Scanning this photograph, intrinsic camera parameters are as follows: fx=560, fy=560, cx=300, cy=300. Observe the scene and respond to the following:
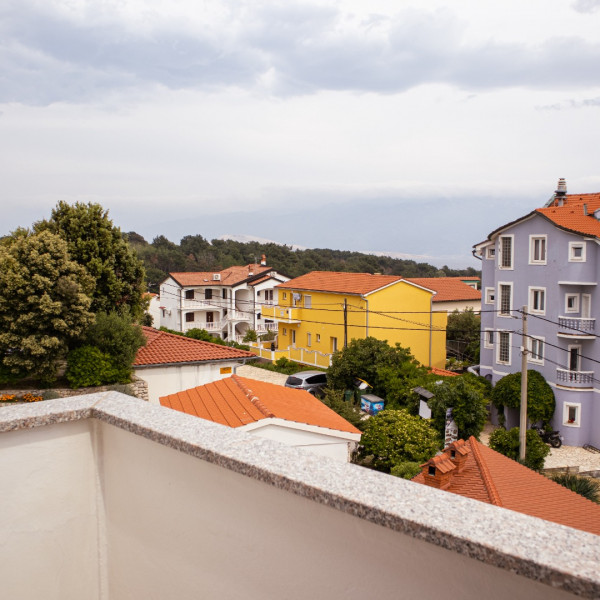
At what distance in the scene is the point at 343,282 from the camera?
35938mm

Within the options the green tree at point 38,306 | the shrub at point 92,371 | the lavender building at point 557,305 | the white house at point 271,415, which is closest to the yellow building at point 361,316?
the lavender building at point 557,305

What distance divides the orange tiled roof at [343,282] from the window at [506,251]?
937 centimetres

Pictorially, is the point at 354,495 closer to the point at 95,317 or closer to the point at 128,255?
the point at 95,317

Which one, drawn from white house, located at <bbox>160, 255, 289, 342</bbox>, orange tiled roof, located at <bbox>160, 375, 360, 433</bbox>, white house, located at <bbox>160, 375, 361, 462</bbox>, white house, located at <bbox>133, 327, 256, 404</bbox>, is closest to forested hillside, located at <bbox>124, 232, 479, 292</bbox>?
white house, located at <bbox>160, 255, 289, 342</bbox>

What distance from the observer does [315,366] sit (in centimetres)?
3512

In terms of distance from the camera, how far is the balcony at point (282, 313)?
38375 millimetres

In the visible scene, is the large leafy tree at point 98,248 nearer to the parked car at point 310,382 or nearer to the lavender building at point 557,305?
the parked car at point 310,382

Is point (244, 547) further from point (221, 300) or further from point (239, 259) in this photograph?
point (239, 259)

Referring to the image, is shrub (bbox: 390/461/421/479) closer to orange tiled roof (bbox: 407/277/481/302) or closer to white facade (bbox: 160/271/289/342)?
orange tiled roof (bbox: 407/277/481/302)

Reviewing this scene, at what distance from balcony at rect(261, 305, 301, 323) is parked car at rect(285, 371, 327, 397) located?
37.8 ft

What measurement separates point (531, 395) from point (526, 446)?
4588mm

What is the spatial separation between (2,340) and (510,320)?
19.9 metres

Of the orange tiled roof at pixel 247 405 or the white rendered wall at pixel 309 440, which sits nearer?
the white rendered wall at pixel 309 440

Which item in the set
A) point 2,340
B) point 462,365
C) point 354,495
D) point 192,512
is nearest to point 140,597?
point 192,512
